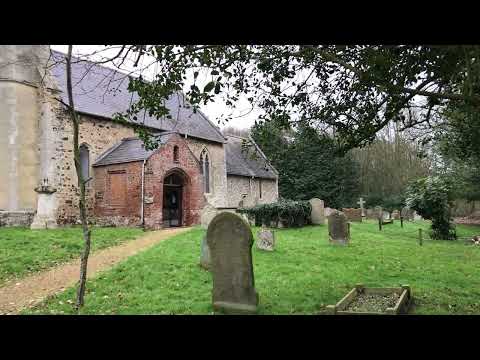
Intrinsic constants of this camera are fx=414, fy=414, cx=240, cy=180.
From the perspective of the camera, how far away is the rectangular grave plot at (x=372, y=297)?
603 centimetres

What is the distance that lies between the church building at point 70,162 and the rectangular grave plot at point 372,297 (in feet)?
34.9

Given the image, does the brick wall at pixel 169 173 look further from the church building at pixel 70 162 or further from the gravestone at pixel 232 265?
the gravestone at pixel 232 265

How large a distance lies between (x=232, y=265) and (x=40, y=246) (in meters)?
7.96

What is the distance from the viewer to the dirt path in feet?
25.0

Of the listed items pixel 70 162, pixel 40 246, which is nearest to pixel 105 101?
pixel 70 162

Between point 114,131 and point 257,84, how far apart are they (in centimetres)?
1572

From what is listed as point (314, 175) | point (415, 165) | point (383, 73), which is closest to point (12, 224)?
point (383, 73)

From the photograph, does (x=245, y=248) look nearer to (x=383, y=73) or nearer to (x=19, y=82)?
(x=383, y=73)

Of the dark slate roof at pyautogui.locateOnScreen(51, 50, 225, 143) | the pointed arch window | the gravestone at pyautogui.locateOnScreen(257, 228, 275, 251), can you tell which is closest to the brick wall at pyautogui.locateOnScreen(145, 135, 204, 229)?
the dark slate roof at pyautogui.locateOnScreen(51, 50, 225, 143)

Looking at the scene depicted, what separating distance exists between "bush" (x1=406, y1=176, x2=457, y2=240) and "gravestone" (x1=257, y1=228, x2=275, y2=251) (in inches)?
341

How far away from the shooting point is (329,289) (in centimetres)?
801

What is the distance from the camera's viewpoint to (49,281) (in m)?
9.04

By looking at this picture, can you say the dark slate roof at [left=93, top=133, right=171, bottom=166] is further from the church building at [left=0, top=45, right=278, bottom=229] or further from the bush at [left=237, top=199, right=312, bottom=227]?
the bush at [left=237, top=199, right=312, bottom=227]
